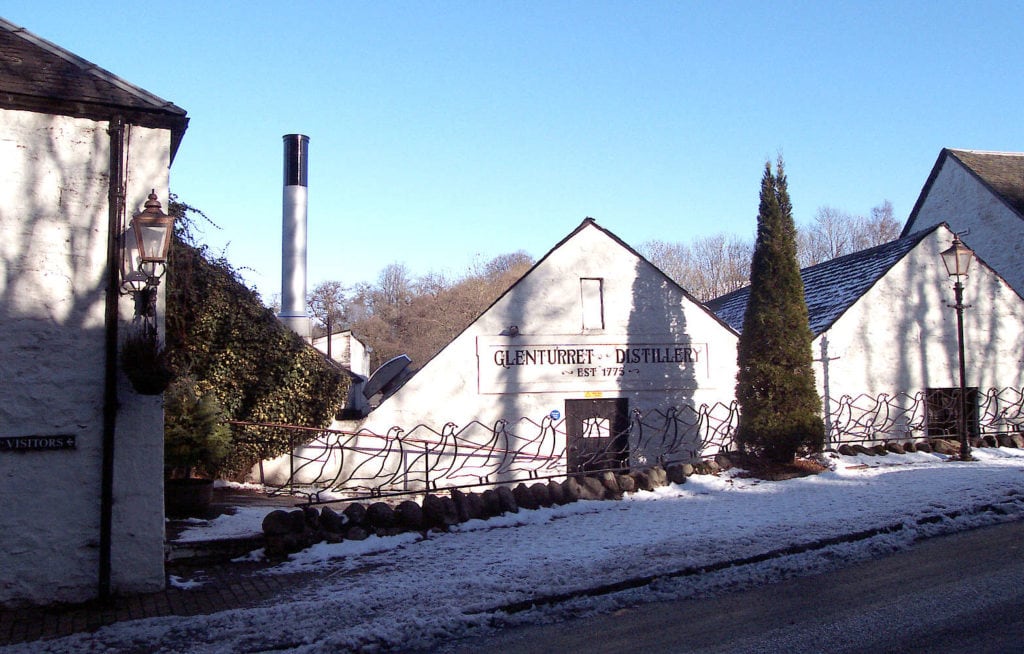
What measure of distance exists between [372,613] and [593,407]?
8938mm

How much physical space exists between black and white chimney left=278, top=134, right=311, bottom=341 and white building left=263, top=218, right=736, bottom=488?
370 cm

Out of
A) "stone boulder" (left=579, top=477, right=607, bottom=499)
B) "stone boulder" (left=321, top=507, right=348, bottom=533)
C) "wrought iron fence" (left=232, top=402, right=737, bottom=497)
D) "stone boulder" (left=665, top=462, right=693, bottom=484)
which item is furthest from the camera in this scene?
"wrought iron fence" (left=232, top=402, right=737, bottom=497)

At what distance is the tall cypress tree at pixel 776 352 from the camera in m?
12.6

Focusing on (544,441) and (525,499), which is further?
(544,441)

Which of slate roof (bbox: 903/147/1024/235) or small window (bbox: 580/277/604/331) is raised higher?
slate roof (bbox: 903/147/1024/235)

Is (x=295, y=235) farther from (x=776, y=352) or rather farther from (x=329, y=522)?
(x=776, y=352)

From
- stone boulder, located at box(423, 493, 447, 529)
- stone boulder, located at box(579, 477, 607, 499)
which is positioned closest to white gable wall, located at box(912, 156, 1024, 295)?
stone boulder, located at box(579, 477, 607, 499)

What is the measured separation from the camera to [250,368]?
12.6 m

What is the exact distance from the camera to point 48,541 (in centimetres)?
682

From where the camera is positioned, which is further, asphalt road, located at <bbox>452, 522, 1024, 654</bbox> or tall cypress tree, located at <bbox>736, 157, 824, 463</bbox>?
tall cypress tree, located at <bbox>736, 157, 824, 463</bbox>

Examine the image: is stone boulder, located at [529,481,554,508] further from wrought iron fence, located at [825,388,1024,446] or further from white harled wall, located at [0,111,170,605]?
wrought iron fence, located at [825,388,1024,446]

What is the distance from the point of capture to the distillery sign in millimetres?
14219

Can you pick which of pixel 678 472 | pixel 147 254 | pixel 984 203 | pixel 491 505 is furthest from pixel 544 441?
pixel 984 203

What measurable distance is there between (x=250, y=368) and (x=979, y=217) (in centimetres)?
2026
